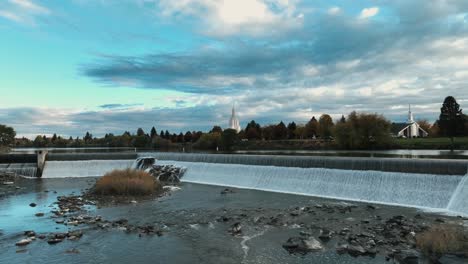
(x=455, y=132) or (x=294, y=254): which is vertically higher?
(x=455, y=132)

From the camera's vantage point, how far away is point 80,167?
3259 cm

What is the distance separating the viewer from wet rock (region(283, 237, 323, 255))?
34.2 feet

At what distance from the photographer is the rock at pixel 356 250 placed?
9945mm

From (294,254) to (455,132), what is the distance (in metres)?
44.8

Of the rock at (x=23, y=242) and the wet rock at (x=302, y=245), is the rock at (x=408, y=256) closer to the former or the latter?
the wet rock at (x=302, y=245)

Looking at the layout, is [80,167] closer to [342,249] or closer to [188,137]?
[342,249]

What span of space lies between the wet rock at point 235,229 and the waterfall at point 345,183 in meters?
7.14

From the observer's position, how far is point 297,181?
21.2 m

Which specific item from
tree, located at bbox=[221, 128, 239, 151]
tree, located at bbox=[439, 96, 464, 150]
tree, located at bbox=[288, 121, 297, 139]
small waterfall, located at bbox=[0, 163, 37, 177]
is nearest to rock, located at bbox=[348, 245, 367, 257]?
small waterfall, located at bbox=[0, 163, 37, 177]

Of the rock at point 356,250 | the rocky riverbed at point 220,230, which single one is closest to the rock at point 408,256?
the rocky riverbed at point 220,230

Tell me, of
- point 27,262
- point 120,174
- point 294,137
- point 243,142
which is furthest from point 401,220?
point 294,137

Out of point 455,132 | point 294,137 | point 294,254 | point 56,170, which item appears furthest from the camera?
point 294,137

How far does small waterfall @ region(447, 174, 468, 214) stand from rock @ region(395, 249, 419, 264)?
232 inches

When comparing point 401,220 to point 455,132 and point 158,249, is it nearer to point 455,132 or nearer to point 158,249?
point 158,249
